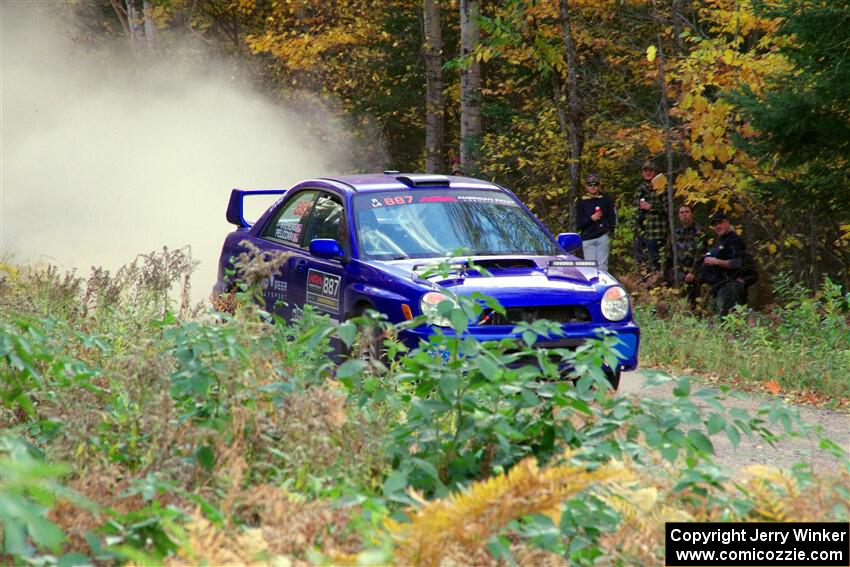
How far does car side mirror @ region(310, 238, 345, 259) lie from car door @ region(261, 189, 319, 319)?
539 millimetres

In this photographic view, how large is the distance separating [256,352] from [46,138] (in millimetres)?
43008

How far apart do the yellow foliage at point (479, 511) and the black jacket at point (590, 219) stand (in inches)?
567

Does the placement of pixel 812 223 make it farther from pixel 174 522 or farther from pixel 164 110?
pixel 164 110

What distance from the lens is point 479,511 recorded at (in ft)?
14.0

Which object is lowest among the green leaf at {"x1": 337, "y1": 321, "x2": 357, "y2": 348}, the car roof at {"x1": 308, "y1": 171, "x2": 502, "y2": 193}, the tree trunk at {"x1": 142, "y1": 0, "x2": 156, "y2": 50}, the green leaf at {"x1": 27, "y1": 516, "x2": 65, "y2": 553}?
the green leaf at {"x1": 27, "y1": 516, "x2": 65, "y2": 553}

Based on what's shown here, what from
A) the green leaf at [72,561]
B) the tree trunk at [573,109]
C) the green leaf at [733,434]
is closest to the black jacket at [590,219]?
the tree trunk at [573,109]

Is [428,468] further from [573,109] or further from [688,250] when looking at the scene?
[573,109]

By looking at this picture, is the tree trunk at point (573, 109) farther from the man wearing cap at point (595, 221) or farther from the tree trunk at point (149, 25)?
the tree trunk at point (149, 25)

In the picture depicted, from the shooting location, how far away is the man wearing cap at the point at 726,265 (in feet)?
52.2

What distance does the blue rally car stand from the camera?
9227 mm

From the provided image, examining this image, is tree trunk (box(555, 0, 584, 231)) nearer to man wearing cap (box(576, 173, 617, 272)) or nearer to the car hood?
man wearing cap (box(576, 173, 617, 272))

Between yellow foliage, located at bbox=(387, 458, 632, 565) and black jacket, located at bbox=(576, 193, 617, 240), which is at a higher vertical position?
black jacket, located at bbox=(576, 193, 617, 240)

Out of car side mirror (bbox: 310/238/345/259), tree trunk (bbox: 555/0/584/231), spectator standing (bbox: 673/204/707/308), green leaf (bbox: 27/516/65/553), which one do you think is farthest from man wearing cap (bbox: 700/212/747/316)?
green leaf (bbox: 27/516/65/553)

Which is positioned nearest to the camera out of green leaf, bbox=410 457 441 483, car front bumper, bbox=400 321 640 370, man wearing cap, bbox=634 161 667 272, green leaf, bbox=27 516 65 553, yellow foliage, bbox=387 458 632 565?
green leaf, bbox=27 516 65 553
